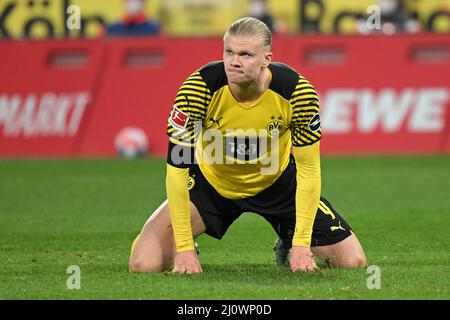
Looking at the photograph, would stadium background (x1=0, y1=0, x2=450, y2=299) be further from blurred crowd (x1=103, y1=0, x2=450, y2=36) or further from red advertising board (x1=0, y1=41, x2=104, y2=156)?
blurred crowd (x1=103, y1=0, x2=450, y2=36)

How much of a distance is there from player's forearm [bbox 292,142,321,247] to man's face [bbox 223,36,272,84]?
665 millimetres

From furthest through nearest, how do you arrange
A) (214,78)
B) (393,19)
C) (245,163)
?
1. (393,19)
2. (245,163)
3. (214,78)

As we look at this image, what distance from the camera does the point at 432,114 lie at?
1510 cm

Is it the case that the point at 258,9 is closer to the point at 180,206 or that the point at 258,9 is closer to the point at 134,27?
the point at 134,27

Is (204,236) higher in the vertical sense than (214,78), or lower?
lower

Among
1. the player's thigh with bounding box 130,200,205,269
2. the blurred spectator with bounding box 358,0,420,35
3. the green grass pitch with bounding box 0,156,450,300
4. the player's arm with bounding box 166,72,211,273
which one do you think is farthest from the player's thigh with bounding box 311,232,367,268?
the blurred spectator with bounding box 358,0,420,35

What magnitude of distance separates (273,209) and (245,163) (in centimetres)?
41

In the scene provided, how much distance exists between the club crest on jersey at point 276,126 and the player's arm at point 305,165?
7 centimetres

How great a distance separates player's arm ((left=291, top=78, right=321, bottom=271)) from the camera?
7.30 meters

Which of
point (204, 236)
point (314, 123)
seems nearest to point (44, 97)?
point (204, 236)

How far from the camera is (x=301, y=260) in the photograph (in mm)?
7336

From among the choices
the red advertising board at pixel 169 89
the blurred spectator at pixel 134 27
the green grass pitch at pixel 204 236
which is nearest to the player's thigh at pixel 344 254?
the green grass pitch at pixel 204 236

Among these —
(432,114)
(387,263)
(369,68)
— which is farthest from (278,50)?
(387,263)

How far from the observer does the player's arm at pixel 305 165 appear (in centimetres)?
730
